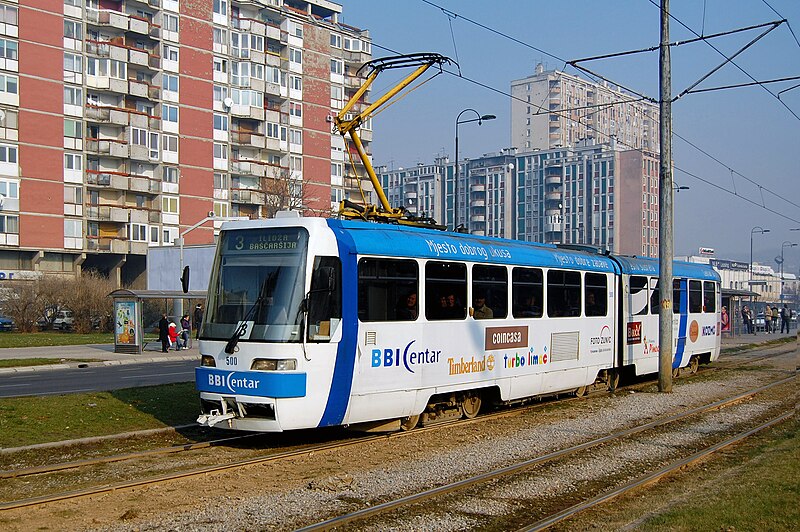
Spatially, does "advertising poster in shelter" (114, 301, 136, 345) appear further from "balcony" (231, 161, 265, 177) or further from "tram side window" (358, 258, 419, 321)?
"balcony" (231, 161, 265, 177)

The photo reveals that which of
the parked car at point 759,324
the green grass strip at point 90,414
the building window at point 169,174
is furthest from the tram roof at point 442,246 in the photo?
the building window at point 169,174

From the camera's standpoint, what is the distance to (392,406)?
12.6 m

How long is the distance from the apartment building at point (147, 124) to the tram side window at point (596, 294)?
3991 cm

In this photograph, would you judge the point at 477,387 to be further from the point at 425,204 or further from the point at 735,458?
the point at 425,204

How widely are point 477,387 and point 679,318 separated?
10703 mm

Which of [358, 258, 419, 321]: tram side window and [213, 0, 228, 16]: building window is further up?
[213, 0, 228, 16]: building window

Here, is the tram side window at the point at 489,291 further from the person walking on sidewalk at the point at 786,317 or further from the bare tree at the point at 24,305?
the person walking on sidewalk at the point at 786,317

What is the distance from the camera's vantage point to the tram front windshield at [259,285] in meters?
11.3

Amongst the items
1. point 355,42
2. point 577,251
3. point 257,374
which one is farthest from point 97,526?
point 355,42

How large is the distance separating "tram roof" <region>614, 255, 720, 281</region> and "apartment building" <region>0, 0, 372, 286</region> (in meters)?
35.6

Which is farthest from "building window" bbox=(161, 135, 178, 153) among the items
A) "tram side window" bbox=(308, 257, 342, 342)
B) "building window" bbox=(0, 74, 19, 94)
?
"tram side window" bbox=(308, 257, 342, 342)

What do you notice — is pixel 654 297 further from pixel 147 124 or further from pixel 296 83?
pixel 296 83

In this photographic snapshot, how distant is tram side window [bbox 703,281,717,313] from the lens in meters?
25.2

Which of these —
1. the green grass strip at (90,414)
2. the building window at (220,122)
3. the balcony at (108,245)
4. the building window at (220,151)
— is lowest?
the green grass strip at (90,414)
